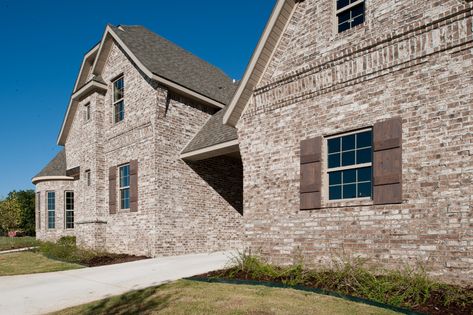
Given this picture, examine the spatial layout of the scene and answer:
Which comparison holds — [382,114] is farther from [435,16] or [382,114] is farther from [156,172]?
[156,172]

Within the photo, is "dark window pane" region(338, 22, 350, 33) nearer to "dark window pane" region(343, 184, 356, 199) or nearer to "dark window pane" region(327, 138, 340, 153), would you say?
"dark window pane" region(327, 138, 340, 153)

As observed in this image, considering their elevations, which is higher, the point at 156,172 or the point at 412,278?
the point at 156,172

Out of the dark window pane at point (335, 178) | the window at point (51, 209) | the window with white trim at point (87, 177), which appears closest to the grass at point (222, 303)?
the dark window pane at point (335, 178)

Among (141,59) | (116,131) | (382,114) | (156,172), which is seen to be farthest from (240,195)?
(382,114)

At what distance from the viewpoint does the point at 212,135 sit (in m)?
13.8

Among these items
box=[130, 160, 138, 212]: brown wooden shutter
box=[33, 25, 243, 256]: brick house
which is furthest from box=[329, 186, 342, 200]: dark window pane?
box=[130, 160, 138, 212]: brown wooden shutter

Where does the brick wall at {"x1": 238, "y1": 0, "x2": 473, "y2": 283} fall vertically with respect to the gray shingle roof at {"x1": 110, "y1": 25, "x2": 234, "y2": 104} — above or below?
below

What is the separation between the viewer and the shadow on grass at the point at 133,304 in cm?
612

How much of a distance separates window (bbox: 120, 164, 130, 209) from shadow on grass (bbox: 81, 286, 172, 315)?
7866 mm

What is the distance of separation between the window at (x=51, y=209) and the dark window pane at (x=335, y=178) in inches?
699

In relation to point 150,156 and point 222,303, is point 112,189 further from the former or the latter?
point 222,303

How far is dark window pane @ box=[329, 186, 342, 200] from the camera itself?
8375 mm

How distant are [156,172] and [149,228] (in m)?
2.11

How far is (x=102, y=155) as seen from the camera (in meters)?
16.3
